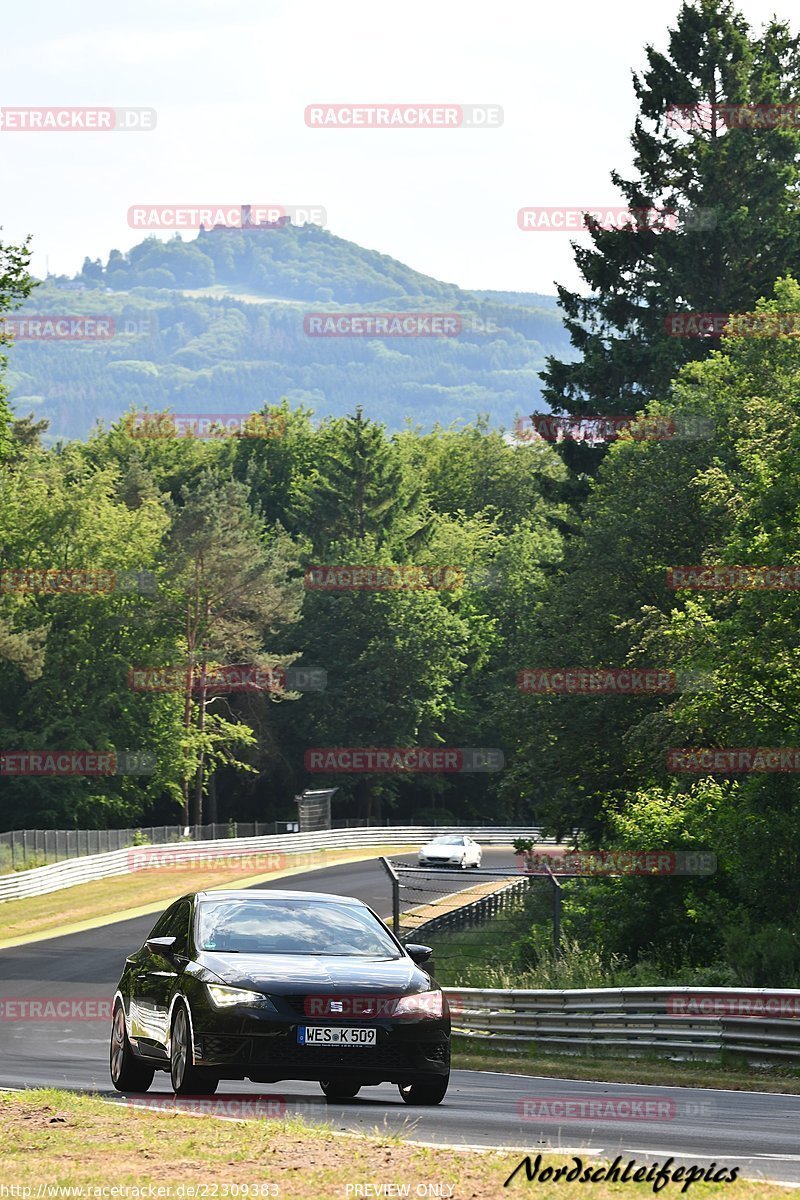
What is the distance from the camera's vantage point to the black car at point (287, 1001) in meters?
11.8

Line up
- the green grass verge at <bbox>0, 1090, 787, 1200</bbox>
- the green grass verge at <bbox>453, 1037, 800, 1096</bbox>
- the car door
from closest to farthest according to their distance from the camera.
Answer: the green grass verge at <bbox>0, 1090, 787, 1200</bbox>
the car door
the green grass verge at <bbox>453, 1037, 800, 1096</bbox>

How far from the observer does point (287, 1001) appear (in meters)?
11.8

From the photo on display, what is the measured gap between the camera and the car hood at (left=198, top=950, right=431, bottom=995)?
11930 mm

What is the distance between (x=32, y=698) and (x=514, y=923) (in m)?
58.2

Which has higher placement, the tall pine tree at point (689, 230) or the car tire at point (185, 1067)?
the tall pine tree at point (689, 230)

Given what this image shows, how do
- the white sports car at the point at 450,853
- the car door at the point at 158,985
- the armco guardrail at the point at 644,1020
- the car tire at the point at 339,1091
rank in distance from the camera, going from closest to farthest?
1. the car door at the point at 158,985
2. the car tire at the point at 339,1091
3. the armco guardrail at the point at 644,1020
4. the white sports car at the point at 450,853

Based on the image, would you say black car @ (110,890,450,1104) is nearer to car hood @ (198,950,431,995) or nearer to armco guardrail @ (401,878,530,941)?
car hood @ (198,950,431,995)

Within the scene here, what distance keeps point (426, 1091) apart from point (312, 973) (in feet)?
4.87

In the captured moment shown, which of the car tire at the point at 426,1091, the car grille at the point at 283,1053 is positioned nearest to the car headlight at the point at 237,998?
the car grille at the point at 283,1053

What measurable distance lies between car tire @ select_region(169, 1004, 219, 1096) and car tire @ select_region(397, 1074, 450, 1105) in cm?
144

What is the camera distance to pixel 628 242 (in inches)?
2275

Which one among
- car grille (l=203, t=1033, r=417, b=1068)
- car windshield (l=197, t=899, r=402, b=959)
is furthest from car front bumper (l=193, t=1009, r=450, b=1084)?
car windshield (l=197, t=899, r=402, b=959)

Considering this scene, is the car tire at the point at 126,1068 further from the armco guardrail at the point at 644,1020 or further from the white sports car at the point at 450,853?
the white sports car at the point at 450,853

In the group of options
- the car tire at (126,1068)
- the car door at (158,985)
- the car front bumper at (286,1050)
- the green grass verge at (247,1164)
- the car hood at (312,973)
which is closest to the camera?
the green grass verge at (247,1164)
